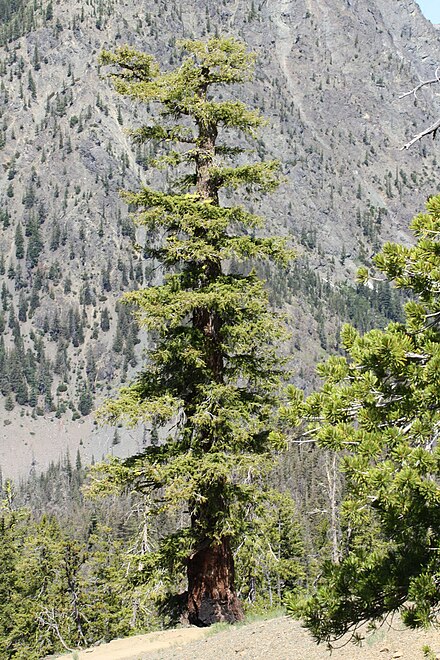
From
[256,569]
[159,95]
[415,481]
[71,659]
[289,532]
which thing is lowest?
[289,532]

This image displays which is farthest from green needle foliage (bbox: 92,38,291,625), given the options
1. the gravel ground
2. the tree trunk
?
the gravel ground

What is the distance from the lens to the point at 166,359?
16.1m

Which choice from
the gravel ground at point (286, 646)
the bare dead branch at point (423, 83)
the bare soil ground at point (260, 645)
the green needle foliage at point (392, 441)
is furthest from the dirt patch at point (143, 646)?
the bare dead branch at point (423, 83)

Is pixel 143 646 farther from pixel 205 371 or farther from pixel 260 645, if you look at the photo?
pixel 205 371

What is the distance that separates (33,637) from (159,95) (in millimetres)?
33552

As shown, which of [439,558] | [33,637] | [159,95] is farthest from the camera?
[33,637]

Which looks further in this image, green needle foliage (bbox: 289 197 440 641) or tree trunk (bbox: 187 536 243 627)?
tree trunk (bbox: 187 536 243 627)

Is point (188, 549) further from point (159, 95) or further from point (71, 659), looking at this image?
point (159, 95)

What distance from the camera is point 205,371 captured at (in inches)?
643

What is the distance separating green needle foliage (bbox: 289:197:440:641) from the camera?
6645 mm

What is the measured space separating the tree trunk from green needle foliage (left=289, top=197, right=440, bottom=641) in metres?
8.58

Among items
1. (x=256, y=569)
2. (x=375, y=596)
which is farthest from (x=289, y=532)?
(x=375, y=596)

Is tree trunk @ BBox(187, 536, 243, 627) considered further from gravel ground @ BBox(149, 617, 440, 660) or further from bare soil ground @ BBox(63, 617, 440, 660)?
gravel ground @ BBox(149, 617, 440, 660)

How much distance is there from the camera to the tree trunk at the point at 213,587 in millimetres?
16125
